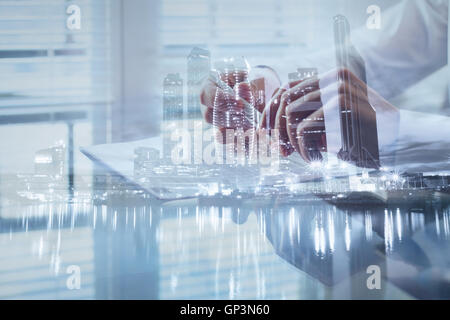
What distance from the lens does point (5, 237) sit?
2074 millimetres

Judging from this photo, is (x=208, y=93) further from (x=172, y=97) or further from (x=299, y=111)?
(x=299, y=111)

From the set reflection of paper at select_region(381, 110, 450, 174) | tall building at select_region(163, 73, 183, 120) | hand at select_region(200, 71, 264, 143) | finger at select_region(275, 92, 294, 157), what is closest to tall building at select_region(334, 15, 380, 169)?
reflection of paper at select_region(381, 110, 450, 174)

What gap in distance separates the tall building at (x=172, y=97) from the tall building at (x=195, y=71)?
4 cm

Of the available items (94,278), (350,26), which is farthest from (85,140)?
(350,26)

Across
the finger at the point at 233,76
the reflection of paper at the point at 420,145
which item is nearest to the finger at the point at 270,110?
the finger at the point at 233,76

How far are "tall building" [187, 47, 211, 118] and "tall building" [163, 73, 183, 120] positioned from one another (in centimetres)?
4

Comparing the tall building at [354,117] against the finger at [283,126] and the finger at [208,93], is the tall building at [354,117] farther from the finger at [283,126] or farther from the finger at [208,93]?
the finger at [208,93]

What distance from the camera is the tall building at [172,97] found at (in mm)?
1978

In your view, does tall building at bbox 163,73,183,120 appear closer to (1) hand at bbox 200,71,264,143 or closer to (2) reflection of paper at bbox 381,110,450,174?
(1) hand at bbox 200,71,264,143

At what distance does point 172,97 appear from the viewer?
1.98 metres

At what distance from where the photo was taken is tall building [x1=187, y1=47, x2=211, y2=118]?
6.45 ft

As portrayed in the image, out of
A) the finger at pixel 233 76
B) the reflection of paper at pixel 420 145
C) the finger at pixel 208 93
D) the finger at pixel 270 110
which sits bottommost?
the reflection of paper at pixel 420 145
